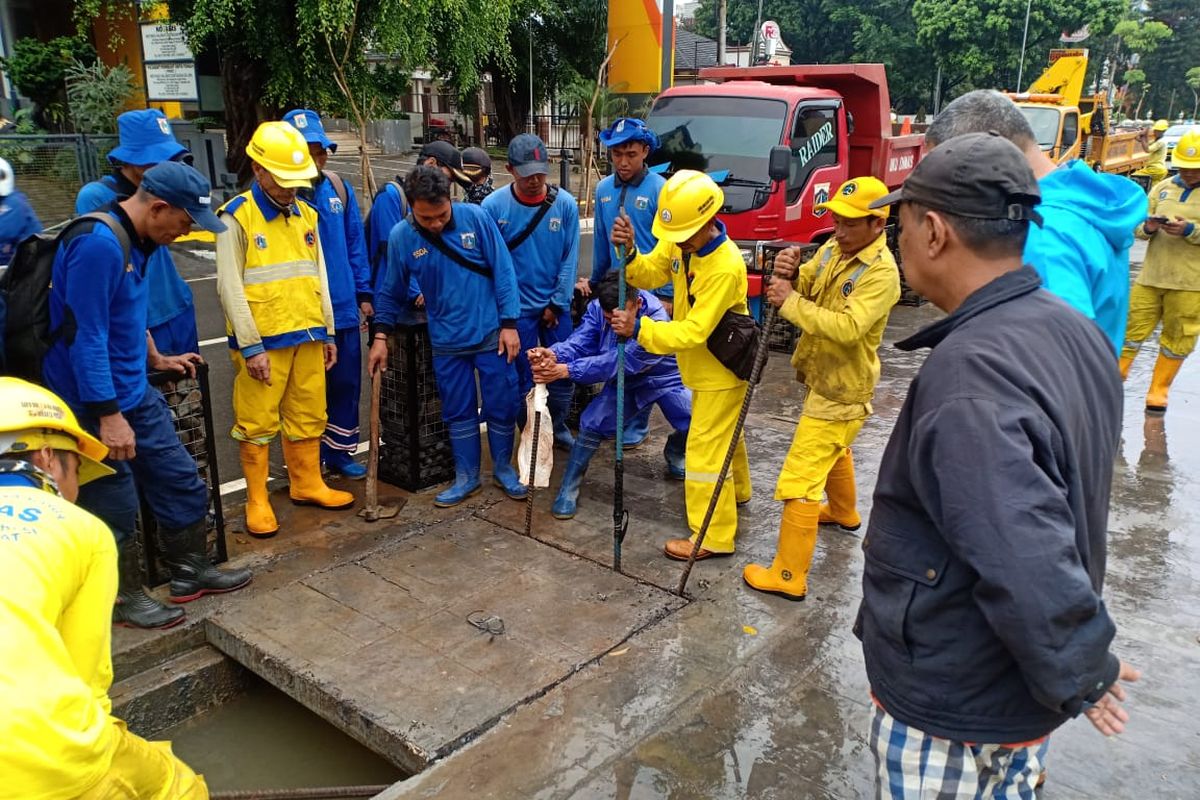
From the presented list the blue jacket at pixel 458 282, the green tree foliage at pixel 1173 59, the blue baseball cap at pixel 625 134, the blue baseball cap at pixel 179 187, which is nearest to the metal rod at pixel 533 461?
the blue jacket at pixel 458 282

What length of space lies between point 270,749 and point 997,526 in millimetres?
3041

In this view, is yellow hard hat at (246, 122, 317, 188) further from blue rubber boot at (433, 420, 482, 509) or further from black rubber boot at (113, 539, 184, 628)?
black rubber boot at (113, 539, 184, 628)

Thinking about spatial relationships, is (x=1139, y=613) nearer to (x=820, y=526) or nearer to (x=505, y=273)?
(x=820, y=526)

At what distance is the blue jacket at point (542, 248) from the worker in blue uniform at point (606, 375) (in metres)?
0.58

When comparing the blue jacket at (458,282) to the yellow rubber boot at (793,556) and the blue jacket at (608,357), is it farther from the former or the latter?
the yellow rubber boot at (793,556)

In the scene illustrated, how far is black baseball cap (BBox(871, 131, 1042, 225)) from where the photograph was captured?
165 centimetres

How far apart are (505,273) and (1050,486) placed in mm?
3711

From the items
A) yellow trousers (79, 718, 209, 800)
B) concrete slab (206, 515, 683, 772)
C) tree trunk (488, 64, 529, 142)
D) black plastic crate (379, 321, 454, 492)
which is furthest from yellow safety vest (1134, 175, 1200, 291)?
tree trunk (488, 64, 529, 142)

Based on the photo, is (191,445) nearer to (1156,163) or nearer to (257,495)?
(257,495)

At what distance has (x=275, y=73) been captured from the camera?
514 inches

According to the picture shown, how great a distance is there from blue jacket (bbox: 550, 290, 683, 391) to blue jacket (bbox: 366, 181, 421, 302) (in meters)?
1.44

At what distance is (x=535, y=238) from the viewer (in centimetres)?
539

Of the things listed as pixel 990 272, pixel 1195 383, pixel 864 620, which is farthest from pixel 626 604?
pixel 1195 383

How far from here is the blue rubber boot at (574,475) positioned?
4840 millimetres
